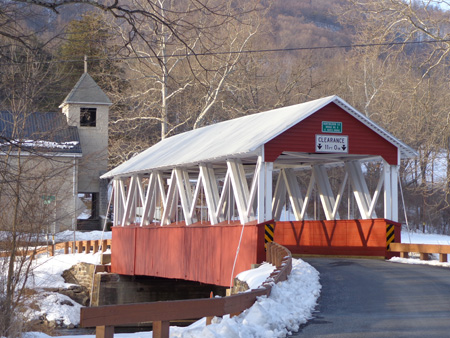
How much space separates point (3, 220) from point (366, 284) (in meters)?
11.7

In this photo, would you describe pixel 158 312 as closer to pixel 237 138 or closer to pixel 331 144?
pixel 331 144

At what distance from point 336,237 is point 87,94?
83.4ft

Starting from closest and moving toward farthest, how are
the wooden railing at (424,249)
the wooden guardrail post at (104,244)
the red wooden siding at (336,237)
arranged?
the wooden railing at (424,249) → the red wooden siding at (336,237) → the wooden guardrail post at (104,244)

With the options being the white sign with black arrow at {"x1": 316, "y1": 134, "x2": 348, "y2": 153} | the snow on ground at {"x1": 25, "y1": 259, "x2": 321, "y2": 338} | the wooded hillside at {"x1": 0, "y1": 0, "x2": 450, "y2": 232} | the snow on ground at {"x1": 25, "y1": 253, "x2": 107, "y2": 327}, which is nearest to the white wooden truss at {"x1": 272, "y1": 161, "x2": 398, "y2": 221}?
the white sign with black arrow at {"x1": 316, "y1": 134, "x2": 348, "y2": 153}

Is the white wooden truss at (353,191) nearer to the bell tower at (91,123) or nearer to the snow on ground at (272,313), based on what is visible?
the snow on ground at (272,313)

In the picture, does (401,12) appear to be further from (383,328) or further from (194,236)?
(383,328)

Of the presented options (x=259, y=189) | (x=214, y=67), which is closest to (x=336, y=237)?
(x=259, y=189)

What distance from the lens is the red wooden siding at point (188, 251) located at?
58.1 feet

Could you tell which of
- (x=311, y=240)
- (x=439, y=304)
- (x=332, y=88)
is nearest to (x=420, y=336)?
(x=439, y=304)

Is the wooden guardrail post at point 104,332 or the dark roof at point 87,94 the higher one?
the dark roof at point 87,94

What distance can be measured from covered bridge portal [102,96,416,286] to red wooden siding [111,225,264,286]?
3 centimetres

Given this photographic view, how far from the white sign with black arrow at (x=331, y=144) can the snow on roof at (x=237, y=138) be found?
0.73 metres

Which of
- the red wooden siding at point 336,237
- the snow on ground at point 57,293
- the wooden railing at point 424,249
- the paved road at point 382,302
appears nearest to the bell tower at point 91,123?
the snow on ground at point 57,293

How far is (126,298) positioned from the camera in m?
27.8
